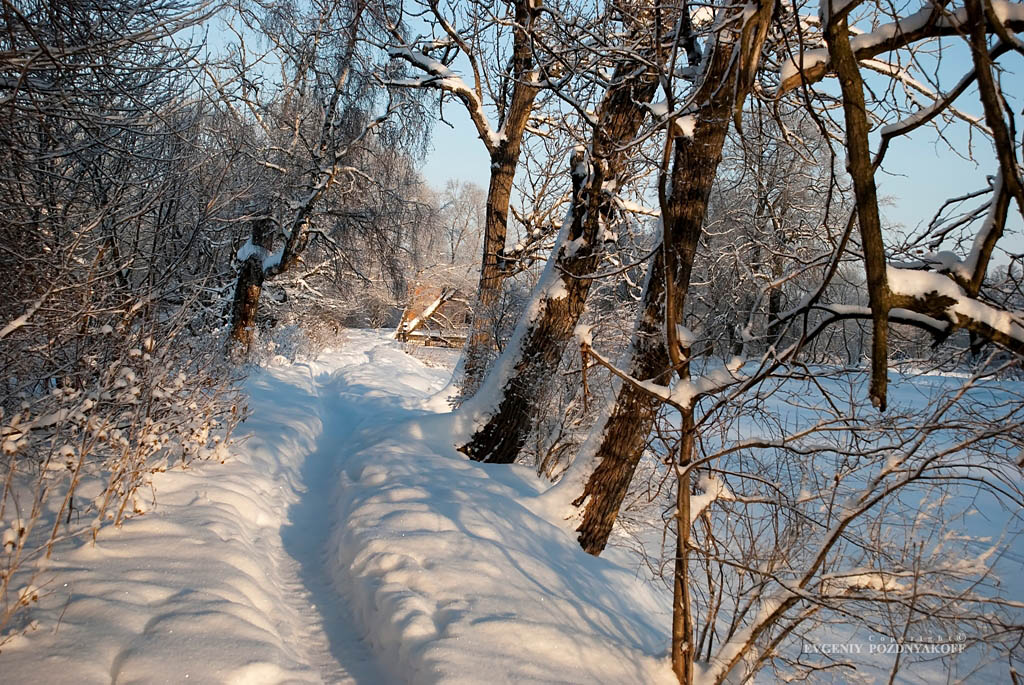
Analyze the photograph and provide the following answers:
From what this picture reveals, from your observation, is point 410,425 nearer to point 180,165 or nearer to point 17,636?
point 180,165

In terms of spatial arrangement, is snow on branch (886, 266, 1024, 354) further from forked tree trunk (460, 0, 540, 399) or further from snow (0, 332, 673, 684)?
forked tree trunk (460, 0, 540, 399)

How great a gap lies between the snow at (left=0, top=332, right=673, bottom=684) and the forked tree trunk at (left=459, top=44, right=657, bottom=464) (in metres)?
0.63

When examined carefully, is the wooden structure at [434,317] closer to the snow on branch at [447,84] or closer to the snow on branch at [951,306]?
the snow on branch at [447,84]

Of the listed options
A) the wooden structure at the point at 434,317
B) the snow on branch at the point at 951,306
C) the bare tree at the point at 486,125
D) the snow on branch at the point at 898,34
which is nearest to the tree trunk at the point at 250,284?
the bare tree at the point at 486,125

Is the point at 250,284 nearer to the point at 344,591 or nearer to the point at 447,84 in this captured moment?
the point at 447,84

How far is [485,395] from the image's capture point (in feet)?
23.3

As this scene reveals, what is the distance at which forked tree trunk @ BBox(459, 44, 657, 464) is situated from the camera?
597cm

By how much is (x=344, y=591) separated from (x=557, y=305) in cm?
354

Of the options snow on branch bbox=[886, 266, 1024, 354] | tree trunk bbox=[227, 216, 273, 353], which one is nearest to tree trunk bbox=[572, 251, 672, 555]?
snow on branch bbox=[886, 266, 1024, 354]

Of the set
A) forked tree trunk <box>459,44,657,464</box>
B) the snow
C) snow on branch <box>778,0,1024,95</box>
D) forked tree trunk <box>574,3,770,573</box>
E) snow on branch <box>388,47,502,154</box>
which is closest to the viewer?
snow on branch <box>778,0,1024,95</box>

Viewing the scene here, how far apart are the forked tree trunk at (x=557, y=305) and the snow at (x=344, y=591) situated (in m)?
0.63

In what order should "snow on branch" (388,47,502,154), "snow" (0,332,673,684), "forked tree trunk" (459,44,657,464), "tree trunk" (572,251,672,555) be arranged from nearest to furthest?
"snow" (0,332,673,684) < "tree trunk" (572,251,672,555) < "forked tree trunk" (459,44,657,464) < "snow on branch" (388,47,502,154)

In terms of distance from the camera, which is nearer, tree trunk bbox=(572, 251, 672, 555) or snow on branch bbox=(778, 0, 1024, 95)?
snow on branch bbox=(778, 0, 1024, 95)

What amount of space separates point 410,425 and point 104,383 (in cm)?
368
